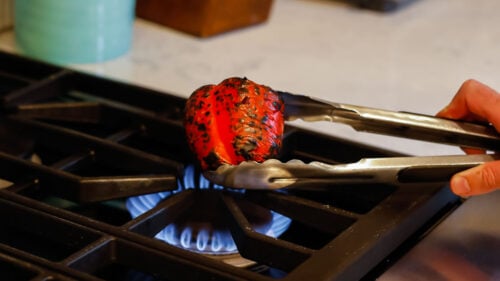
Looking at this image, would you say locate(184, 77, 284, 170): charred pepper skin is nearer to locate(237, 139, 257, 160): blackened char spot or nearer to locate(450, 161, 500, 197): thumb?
locate(237, 139, 257, 160): blackened char spot

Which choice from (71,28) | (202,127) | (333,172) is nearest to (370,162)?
(333,172)

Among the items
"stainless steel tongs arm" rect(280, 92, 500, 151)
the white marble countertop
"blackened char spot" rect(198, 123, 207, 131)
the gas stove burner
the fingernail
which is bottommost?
the gas stove burner

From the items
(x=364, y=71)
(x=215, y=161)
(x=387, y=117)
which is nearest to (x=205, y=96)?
(x=215, y=161)

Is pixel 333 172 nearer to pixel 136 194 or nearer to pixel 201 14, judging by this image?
pixel 136 194

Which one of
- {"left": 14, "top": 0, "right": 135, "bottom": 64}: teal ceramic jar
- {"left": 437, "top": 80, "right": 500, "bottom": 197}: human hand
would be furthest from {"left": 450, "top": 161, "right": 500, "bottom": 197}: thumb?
{"left": 14, "top": 0, "right": 135, "bottom": 64}: teal ceramic jar

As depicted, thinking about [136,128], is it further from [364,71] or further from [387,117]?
[364,71]

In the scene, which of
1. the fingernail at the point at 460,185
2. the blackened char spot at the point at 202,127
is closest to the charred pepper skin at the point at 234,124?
the blackened char spot at the point at 202,127

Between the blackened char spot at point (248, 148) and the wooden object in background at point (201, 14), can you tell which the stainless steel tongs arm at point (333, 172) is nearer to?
the blackened char spot at point (248, 148)
